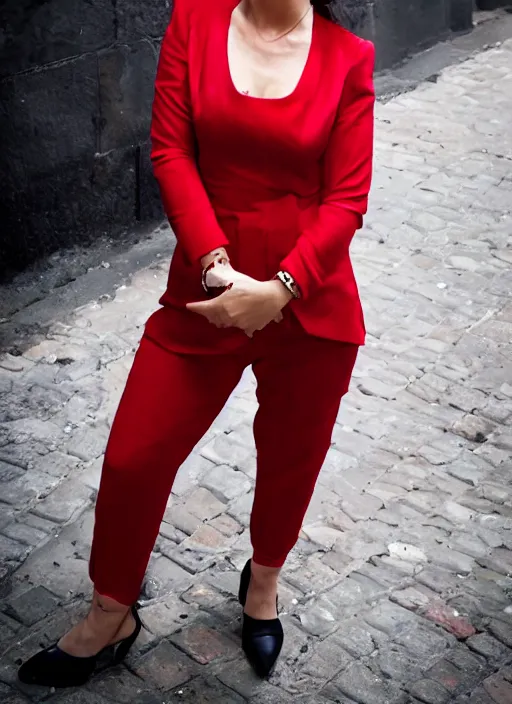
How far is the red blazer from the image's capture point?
258cm

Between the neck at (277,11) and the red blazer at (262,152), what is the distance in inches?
2.5

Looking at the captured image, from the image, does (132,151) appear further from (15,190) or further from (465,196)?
(465,196)

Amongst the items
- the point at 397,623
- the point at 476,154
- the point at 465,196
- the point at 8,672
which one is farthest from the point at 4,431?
the point at 476,154

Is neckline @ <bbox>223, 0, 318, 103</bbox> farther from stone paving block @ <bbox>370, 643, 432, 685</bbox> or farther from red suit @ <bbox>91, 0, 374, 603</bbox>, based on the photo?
stone paving block @ <bbox>370, 643, 432, 685</bbox>

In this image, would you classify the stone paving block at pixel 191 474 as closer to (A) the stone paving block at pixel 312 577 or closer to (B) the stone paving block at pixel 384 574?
(A) the stone paving block at pixel 312 577

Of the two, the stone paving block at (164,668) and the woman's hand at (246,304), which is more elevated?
the woman's hand at (246,304)

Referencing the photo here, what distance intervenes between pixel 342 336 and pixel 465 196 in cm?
437

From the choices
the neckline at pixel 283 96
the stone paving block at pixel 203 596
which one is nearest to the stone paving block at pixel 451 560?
the stone paving block at pixel 203 596

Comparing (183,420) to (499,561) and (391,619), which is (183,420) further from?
(499,561)

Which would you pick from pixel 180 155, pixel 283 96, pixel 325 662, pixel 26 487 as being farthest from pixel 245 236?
pixel 26 487

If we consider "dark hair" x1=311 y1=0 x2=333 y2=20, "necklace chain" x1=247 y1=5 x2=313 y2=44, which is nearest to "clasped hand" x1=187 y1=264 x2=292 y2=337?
"necklace chain" x1=247 y1=5 x2=313 y2=44

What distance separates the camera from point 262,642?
3.29 metres

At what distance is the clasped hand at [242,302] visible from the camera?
2578mm

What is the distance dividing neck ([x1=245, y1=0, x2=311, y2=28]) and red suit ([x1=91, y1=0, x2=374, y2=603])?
7 cm
